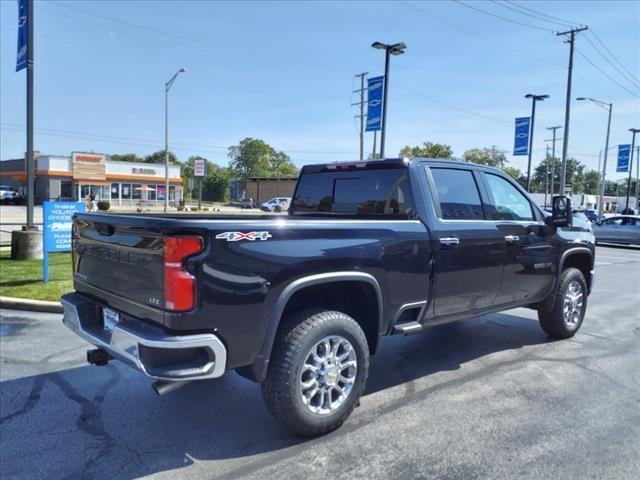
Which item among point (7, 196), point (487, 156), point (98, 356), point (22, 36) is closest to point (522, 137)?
point (22, 36)

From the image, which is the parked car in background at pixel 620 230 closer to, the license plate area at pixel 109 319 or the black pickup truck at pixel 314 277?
the black pickup truck at pixel 314 277

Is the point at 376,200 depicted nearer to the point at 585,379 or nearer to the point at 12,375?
the point at 585,379

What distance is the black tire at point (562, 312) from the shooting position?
18.6 feet

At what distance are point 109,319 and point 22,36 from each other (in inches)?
379

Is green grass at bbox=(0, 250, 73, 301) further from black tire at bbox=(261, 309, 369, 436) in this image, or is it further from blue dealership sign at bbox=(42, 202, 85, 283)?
black tire at bbox=(261, 309, 369, 436)

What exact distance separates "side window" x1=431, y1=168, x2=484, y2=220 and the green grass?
582cm

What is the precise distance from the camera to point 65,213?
8609 millimetres

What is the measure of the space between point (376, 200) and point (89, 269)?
2436mm

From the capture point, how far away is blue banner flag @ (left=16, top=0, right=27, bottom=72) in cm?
1030

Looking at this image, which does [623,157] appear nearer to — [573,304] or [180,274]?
[573,304]

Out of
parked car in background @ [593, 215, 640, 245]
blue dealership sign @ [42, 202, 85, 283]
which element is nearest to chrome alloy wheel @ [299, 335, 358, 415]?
blue dealership sign @ [42, 202, 85, 283]

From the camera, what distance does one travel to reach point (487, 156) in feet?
299

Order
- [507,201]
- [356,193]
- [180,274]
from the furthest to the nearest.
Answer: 1. [507,201]
2. [356,193]
3. [180,274]

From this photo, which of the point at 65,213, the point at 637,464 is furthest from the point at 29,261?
the point at 637,464
